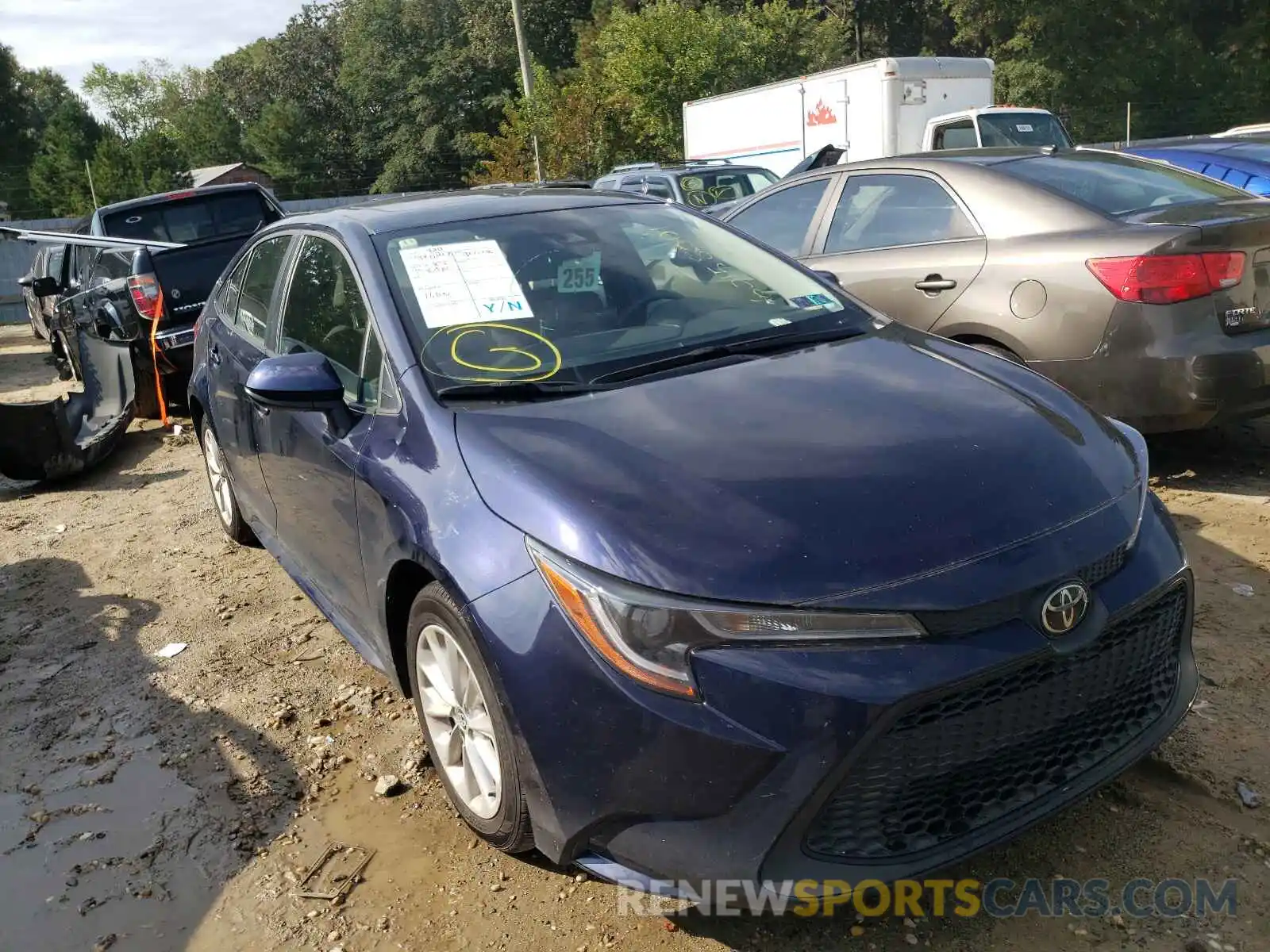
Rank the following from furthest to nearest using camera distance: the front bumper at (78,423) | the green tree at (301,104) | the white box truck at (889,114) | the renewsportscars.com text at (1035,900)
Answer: the green tree at (301,104) < the white box truck at (889,114) < the front bumper at (78,423) < the renewsportscars.com text at (1035,900)

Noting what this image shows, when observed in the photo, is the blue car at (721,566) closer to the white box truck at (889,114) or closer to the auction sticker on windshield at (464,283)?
the auction sticker on windshield at (464,283)

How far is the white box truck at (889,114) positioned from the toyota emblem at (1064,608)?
1387 cm

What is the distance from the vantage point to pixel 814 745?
1948mm

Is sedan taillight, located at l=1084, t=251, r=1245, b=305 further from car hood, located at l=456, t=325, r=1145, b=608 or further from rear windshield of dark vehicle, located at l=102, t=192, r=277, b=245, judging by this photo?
rear windshield of dark vehicle, located at l=102, t=192, r=277, b=245

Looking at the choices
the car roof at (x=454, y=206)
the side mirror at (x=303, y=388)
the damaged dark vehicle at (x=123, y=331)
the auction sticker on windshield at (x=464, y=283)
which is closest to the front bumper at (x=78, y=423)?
the damaged dark vehicle at (x=123, y=331)

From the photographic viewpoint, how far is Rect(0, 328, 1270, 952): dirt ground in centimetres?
240

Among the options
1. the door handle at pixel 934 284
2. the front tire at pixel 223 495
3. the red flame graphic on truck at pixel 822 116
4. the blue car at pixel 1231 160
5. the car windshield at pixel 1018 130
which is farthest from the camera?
the red flame graphic on truck at pixel 822 116

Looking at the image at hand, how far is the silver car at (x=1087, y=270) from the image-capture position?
14.3ft

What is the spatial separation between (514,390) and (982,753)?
58.5 inches

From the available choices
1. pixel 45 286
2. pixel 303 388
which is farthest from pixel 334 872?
pixel 45 286

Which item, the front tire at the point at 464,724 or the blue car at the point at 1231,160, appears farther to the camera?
the blue car at the point at 1231,160

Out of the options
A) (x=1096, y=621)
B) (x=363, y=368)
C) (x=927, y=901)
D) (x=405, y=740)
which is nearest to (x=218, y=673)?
(x=405, y=740)

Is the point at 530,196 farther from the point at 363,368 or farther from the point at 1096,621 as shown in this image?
the point at 1096,621

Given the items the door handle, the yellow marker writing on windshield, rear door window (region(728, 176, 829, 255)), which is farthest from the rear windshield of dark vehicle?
the yellow marker writing on windshield
